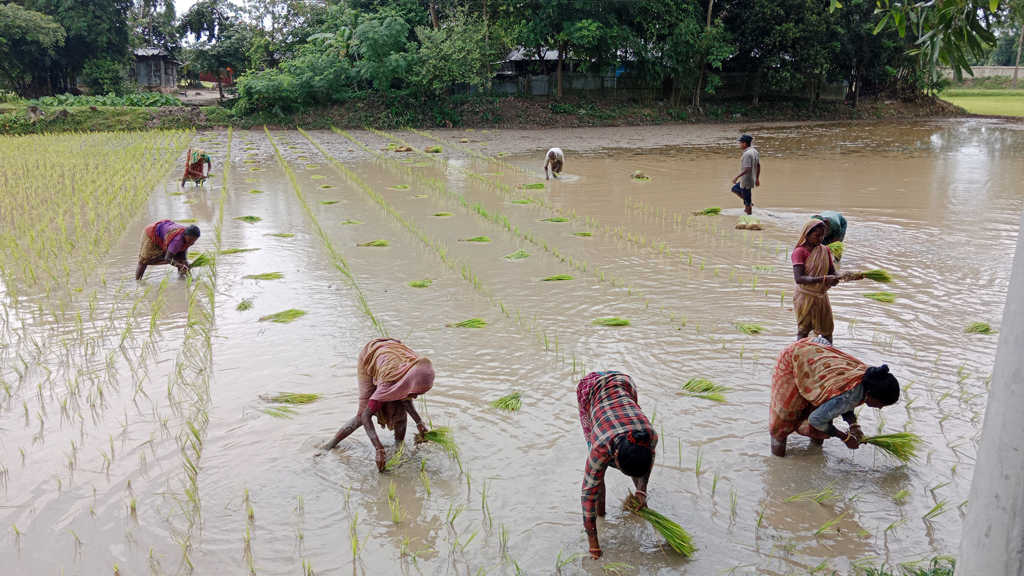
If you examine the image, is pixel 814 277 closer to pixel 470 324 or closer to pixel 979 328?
pixel 979 328

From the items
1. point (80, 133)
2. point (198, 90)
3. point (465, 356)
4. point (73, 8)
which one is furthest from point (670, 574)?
point (198, 90)

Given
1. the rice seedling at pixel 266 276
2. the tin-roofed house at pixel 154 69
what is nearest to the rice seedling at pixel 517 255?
the rice seedling at pixel 266 276

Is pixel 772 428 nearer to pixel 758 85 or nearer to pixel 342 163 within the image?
pixel 342 163

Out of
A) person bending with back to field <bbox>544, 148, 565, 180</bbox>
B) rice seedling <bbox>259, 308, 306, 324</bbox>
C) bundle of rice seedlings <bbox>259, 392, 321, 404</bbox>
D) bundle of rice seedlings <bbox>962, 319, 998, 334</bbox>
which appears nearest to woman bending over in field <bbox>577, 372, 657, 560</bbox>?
bundle of rice seedlings <bbox>259, 392, 321, 404</bbox>

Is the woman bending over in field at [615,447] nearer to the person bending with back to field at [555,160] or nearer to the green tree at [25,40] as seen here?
the person bending with back to field at [555,160]

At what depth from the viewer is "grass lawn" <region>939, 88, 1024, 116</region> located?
2588 centimetres

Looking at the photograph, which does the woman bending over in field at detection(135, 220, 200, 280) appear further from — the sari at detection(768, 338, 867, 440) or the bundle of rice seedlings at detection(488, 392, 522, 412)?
the sari at detection(768, 338, 867, 440)

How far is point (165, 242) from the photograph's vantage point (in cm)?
587

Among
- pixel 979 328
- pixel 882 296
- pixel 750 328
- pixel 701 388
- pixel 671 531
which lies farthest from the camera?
pixel 882 296

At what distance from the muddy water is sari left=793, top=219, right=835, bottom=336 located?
12.0 inches

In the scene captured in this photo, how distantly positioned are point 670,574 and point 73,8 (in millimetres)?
28107

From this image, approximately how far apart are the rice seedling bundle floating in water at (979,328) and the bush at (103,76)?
27.6 m

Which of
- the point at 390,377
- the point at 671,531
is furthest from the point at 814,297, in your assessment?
the point at 390,377

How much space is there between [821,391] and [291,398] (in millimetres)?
2726
